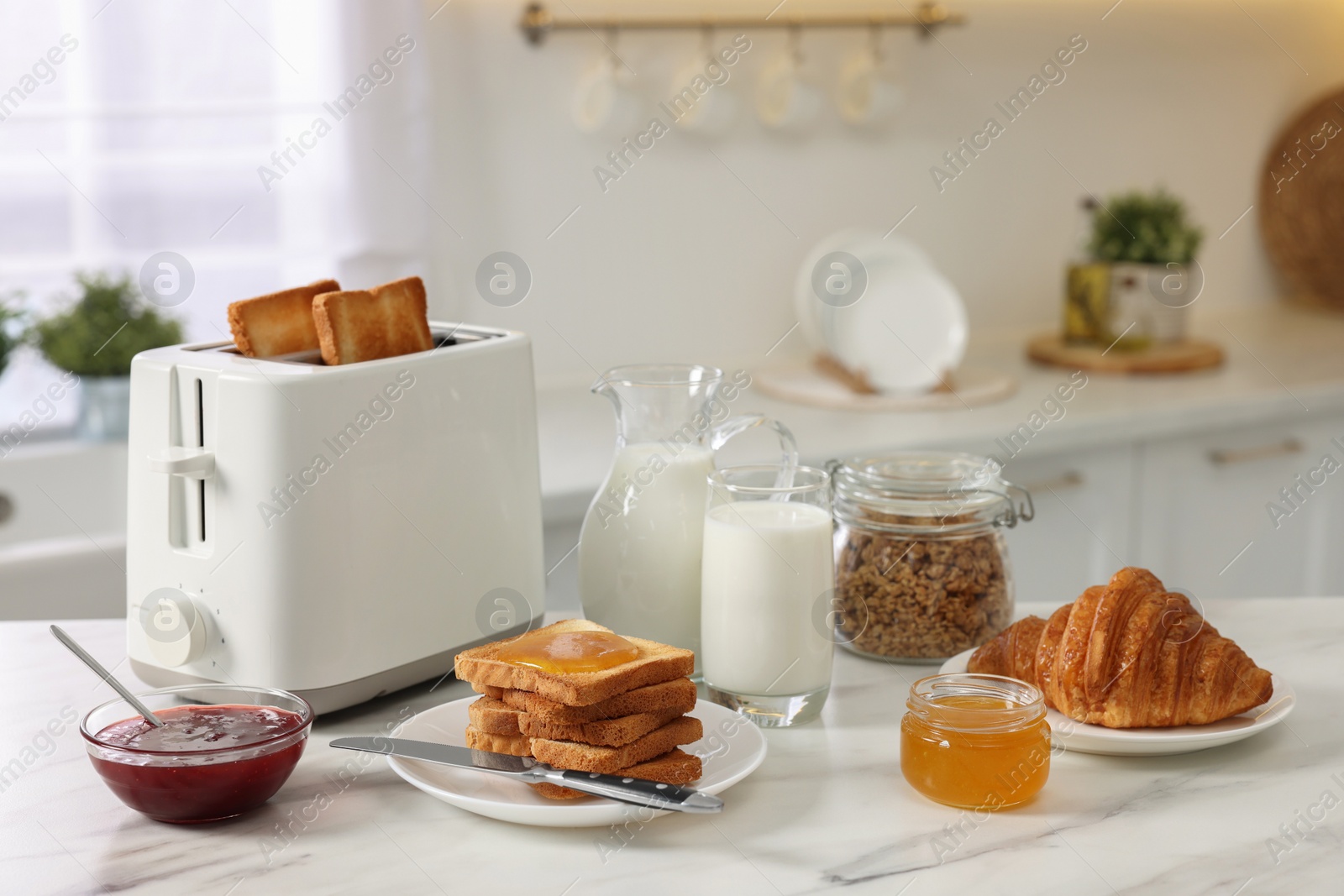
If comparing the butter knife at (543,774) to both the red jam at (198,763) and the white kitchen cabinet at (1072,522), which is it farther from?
the white kitchen cabinet at (1072,522)

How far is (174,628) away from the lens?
87 cm

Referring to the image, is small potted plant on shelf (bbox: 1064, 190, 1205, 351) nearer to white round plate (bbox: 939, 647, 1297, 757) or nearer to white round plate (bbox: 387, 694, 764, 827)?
white round plate (bbox: 939, 647, 1297, 757)

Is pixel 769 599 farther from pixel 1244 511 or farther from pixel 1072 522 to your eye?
pixel 1244 511

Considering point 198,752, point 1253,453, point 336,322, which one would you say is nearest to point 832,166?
point 1253,453

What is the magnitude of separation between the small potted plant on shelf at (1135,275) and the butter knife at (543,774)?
6.45ft

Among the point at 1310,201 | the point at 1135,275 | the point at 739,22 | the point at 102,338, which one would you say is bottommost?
the point at 102,338

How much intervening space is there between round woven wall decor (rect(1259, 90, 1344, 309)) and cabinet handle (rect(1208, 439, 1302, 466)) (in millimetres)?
883

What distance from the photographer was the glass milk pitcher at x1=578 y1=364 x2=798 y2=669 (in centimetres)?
95

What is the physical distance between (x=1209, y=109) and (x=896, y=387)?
1.25 meters

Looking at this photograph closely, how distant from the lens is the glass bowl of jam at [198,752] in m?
0.72

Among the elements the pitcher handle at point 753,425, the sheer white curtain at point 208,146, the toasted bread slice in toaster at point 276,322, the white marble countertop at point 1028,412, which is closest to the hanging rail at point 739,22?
the sheer white curtain at point 208,146

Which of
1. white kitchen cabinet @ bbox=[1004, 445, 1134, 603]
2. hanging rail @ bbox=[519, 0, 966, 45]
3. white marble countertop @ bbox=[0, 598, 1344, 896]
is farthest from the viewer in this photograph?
hanging rail @ bbox=[519, 0, 966, 45]

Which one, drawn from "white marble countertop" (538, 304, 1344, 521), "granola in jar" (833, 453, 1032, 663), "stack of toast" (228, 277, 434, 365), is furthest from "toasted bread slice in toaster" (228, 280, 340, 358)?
"white marble countertop" (538, 304, 1344, 521)

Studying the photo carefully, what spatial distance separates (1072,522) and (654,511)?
50.7 inches
